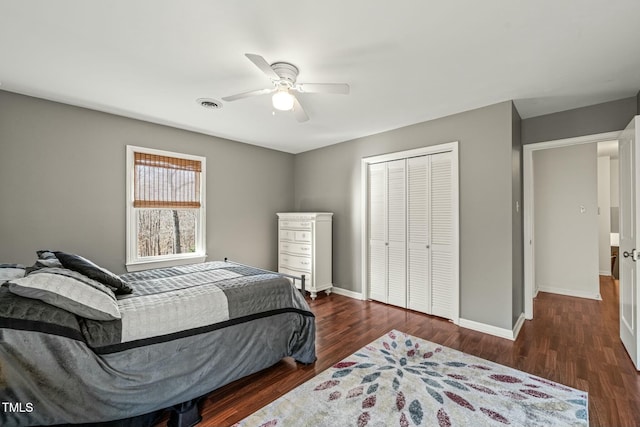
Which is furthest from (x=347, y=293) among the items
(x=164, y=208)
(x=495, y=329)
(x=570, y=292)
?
(x=570, y=292)

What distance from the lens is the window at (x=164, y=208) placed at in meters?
3.47

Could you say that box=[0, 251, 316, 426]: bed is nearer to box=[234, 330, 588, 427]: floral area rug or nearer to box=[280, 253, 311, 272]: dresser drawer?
box=[234, 330, 588, 427]: floral area rug

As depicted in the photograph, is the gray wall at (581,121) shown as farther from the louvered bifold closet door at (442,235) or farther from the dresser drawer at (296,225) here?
the dresser drawer at (296,225)

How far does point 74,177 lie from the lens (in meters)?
3.04

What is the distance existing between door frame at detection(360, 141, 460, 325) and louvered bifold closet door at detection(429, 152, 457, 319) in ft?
0.15

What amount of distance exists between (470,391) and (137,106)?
4146mm

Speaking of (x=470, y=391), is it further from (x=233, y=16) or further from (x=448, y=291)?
(x=233, y=16)

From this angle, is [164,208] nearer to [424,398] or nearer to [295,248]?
[295,248]

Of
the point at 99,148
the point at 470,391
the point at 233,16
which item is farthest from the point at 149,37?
the point at 470,391

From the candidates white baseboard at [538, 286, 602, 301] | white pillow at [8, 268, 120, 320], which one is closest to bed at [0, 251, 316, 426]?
white pillow at [8, 268, 120, 320]

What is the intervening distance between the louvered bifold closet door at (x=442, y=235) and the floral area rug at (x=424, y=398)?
3.21 feet

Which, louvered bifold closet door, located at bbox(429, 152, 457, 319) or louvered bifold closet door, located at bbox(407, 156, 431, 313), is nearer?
louvered bifold closet door, located at bbox(429, 152, 457, 319)

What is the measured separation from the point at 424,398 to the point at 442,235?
1992mm

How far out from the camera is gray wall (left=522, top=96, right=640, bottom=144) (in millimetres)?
2833
